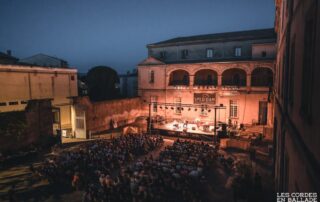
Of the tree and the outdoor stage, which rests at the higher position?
the tree

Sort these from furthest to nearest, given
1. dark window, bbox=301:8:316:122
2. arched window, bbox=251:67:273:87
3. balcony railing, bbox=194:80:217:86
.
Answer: balcony railing, bbox=194:80:217:86, arched window, bbox=251:67:273:87, dark window, bbox=301:8:316:122

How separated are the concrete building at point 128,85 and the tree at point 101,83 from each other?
4.14 m

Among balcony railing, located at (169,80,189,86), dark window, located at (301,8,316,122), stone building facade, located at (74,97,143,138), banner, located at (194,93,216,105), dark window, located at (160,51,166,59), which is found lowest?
stone building facade, located at (74,97,143,138)

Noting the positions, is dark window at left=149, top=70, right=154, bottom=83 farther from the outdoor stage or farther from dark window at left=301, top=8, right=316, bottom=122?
dark window at left=301, top=8, right=316, bottom=122

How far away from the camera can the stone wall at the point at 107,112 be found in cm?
2395

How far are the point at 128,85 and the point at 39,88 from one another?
2165 cm

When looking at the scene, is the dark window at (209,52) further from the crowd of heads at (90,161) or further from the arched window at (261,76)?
the crowd of heads at (90,161)

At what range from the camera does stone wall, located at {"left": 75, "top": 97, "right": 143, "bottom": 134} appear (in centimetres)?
2395

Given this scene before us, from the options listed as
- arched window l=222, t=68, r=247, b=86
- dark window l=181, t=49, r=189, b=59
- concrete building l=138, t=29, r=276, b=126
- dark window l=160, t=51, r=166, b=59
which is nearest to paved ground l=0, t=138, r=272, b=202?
concrete building l=138, t=29, r=276, b=126

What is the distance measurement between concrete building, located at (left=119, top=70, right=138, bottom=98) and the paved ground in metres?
28.7

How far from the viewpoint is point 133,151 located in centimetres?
1775

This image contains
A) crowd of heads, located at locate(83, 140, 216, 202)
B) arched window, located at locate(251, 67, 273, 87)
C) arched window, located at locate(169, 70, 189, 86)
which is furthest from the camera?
arched window, located at locate(169, 70, 189, 86)

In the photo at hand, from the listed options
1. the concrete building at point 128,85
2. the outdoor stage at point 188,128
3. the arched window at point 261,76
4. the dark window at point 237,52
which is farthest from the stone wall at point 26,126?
the dark window at point 237,52

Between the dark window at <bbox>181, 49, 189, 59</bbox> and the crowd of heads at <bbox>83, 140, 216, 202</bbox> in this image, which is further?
the dark window at <bbox>181, 49, 189, 59</bbox>
